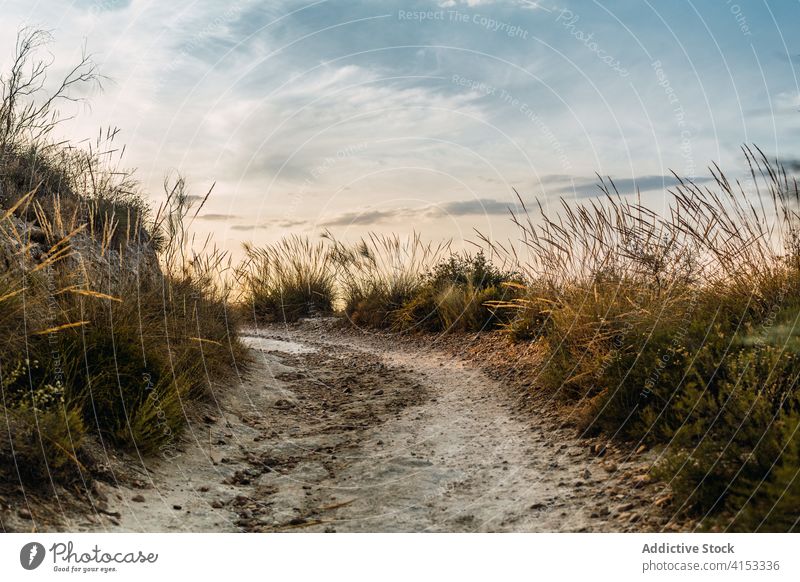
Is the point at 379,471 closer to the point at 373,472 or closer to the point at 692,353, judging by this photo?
the point at 373,472

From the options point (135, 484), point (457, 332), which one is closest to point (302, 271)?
point (457, 332)

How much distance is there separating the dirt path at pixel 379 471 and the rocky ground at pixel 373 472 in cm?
1

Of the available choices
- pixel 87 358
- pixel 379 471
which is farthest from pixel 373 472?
pixel 87 358

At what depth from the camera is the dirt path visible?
384 centimetres

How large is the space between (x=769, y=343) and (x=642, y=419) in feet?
3.41

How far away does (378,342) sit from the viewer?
12055mm

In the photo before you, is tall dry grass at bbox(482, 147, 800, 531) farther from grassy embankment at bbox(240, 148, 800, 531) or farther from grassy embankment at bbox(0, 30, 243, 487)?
grassy embankment at bbox(0, 30, 243, 487)
